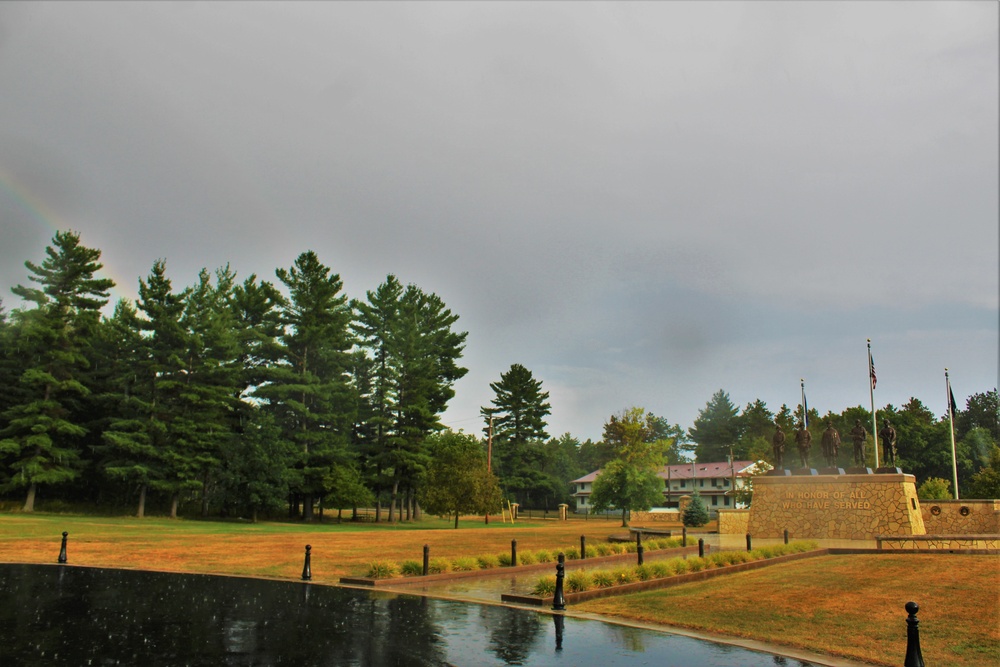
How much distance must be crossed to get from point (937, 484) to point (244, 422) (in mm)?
53792

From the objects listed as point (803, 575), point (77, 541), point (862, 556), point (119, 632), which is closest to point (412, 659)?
point (119, 632)

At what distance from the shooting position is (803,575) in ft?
62.3

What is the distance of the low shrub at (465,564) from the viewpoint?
19938 millimetres

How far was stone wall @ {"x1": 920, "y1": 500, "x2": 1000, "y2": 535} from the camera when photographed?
35.3 m

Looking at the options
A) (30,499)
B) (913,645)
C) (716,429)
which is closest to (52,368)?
(30,499)

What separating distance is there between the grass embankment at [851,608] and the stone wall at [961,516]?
1847 cm

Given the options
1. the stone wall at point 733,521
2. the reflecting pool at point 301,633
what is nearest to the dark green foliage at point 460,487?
the stone wall at point 733,521

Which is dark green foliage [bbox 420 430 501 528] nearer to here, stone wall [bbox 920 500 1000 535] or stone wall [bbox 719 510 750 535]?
stone wall [bbox 719 510 750 535]

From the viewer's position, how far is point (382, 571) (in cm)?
1836

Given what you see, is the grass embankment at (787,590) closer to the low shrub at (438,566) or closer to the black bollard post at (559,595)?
the black bollard post at (559,595)

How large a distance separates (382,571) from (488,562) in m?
4.04

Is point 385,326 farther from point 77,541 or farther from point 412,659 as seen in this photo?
point 412,659

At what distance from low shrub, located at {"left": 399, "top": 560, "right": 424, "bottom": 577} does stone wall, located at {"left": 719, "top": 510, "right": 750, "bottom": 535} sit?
2786cm

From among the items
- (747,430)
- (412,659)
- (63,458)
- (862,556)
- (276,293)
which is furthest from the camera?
(747,430)
